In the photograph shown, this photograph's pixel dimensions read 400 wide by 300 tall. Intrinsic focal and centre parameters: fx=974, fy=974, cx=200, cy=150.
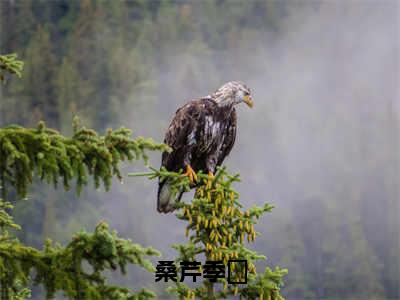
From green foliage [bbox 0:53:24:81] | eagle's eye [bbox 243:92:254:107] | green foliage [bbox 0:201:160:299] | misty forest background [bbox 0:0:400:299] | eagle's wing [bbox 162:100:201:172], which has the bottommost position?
green foliage [bbox 0:201:160:299]

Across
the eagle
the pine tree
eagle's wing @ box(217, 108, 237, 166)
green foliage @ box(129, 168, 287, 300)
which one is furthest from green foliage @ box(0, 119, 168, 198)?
eagle's wing @ box(217, 108, 237, 166)

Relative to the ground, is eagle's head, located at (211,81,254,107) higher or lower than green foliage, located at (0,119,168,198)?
higher

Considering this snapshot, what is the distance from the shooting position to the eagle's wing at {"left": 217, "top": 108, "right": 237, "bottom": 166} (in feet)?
29.6

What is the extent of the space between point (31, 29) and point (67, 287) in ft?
316

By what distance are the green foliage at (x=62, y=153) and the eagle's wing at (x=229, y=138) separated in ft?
13.2

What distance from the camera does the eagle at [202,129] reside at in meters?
8.56

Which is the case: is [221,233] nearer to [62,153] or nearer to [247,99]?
[62,153]

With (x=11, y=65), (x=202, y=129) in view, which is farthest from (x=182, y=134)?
(x=11, y=65)

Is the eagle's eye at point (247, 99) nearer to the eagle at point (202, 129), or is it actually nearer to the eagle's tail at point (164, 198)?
the eagle at point (202, 129)

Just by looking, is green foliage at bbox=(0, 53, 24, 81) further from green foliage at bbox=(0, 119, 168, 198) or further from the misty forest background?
the misty forest background

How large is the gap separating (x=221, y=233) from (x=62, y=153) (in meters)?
2.02

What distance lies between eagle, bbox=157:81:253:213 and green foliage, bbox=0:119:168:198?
11.4ft

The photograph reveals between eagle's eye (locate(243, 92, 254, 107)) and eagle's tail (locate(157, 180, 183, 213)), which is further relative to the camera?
eagle's eye (locate(243, 92, 254, 107))

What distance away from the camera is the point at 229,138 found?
9.17 metres
